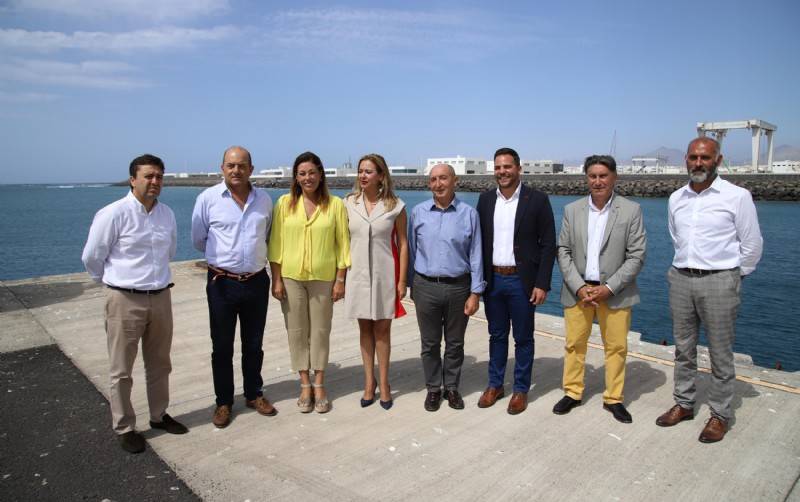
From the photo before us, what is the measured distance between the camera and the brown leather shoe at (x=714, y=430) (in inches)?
147

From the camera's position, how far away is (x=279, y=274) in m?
4.23

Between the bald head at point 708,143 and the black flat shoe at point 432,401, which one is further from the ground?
the bald head at point 708,143

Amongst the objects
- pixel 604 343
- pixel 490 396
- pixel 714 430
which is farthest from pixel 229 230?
pixel 714 430

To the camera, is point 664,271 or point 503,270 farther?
point 664,271

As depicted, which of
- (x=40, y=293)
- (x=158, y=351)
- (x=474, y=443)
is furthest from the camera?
(x=40, y=293)

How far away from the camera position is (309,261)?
4.10m

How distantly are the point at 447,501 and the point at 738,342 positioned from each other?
12412mm

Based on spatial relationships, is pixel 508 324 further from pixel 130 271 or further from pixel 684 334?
pixel 130 271

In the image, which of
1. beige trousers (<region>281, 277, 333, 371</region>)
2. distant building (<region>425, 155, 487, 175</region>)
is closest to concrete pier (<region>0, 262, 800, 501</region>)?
beige trousers (<region>281, 277, 333, 371</region>)

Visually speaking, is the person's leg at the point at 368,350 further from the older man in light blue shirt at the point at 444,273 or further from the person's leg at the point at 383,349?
the older man in light blue shirt at the point at 444,273

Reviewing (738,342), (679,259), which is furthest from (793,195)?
(679,259)

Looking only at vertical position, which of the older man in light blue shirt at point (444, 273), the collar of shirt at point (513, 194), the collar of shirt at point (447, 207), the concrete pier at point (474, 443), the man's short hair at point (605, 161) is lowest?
the concrete pier at point (474, 443)

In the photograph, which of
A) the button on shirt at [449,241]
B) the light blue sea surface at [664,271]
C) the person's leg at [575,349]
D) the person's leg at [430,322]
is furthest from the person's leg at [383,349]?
the light blue sea surface at [664,271]

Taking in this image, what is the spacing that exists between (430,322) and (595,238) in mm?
1461
